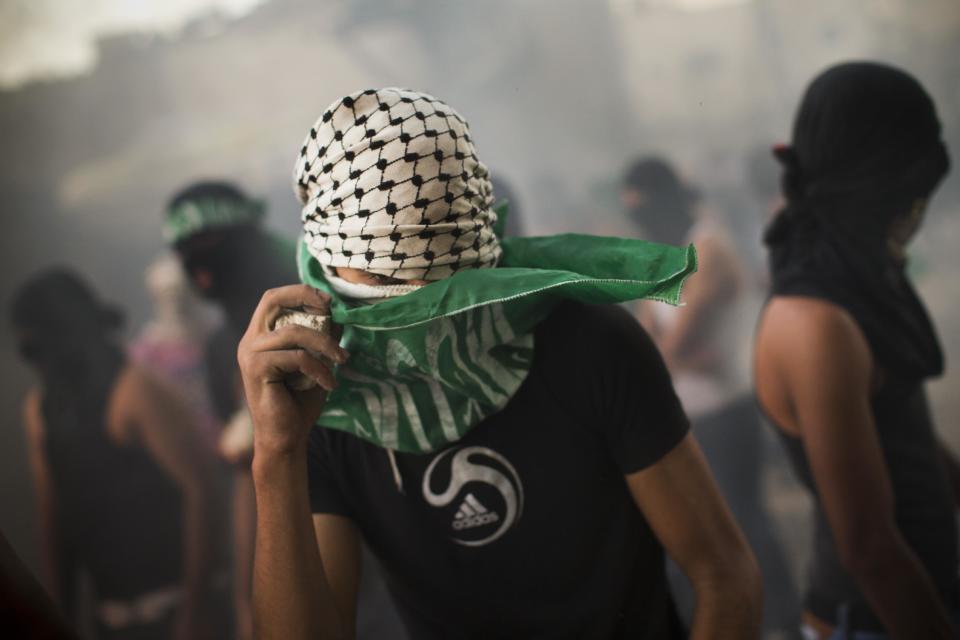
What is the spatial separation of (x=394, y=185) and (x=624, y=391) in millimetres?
369

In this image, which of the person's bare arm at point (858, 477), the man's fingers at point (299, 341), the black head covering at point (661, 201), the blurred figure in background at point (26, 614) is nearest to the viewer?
the blurred figure in background at point (26, 614)

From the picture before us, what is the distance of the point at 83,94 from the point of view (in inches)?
125

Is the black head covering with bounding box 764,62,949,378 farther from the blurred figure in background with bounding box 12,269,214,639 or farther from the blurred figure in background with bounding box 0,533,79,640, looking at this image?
the blurred figure in background with bounding box 12,269,214,639

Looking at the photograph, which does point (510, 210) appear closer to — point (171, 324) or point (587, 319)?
point (171, 324)

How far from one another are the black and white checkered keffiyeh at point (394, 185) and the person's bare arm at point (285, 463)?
0.31ft

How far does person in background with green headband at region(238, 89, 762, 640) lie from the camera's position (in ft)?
2.79

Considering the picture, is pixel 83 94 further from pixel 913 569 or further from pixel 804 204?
pixel 913 569

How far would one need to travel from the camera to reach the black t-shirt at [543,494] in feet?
3.09

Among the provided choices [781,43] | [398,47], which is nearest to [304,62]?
[398,47]

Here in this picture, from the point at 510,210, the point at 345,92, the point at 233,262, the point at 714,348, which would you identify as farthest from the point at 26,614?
the point at 345,92

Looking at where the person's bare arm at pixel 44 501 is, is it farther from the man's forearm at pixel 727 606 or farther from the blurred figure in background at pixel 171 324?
the man's forearm at pixel 727 606

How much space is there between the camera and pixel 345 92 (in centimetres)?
298

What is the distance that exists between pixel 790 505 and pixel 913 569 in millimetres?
1768

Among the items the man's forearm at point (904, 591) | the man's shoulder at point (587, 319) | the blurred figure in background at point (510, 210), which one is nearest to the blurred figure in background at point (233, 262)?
the blurred figure in background at point (510, 210)
